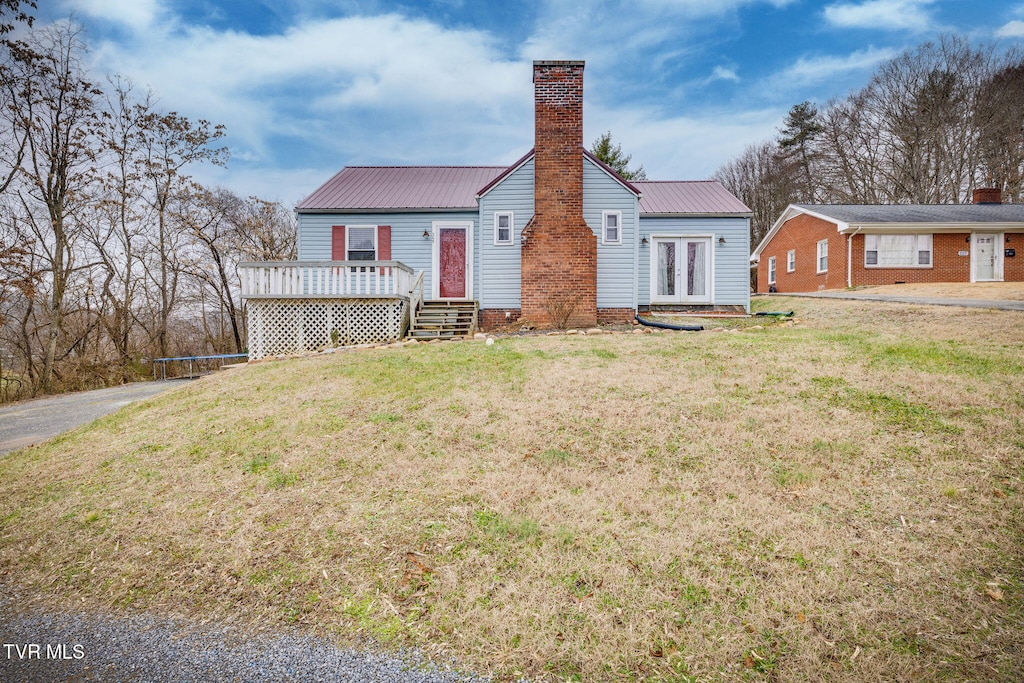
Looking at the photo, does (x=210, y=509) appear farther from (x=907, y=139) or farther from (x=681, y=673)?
(x=907, y=139)

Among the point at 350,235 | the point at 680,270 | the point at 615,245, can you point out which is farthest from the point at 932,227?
the point at 350,235

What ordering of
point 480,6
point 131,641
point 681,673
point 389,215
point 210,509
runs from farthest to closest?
point 389,215 → point 480,6 → point 210,509 → point 131,641 → point 681,673

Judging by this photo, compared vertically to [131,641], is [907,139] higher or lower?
higher

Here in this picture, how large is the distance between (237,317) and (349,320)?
11590 millimetres

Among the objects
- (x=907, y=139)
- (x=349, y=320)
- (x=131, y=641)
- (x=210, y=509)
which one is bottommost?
(x=131, y=641)

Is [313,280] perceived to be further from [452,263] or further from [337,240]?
[452,263]

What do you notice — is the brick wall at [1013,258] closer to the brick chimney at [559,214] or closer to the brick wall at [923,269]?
the brick wall at [923,269]

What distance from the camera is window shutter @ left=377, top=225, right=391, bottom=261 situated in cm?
1399

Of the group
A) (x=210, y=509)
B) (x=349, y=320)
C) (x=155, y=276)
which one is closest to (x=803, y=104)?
(x=349, y=320)

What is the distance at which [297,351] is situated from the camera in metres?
11.3

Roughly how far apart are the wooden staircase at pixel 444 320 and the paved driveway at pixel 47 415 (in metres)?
5.65

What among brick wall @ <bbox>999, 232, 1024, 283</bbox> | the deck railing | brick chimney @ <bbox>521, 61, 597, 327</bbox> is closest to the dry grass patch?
the deck railing

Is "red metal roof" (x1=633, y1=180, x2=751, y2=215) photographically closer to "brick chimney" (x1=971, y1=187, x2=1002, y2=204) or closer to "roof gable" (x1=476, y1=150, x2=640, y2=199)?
"roof gable" (x1=476, y1=150, x2=640, y2=199)

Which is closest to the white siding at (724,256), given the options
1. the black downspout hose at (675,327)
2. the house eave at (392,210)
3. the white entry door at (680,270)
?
the white entry door at (680,270)
